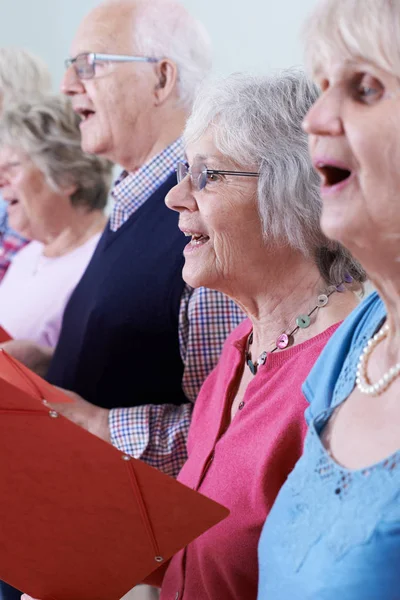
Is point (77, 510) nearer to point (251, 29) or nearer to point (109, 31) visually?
point (109, 31)

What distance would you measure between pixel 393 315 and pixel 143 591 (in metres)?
0.94

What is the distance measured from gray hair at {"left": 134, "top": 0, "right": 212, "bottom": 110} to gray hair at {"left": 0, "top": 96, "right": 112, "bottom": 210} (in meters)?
0.55

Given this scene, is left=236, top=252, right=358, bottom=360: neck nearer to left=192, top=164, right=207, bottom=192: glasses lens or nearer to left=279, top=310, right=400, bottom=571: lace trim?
left=192, top=164, right=207, bottom=192: glasses lens

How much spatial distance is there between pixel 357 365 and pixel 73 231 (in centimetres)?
164

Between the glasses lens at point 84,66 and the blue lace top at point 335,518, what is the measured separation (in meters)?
1.18

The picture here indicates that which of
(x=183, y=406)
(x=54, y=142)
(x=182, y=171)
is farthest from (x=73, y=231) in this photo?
(x=182, y=171)

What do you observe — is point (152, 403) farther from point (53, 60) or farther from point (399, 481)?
point (53, 60)

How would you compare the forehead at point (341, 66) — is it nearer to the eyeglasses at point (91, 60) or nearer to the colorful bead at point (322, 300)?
the colorful bead at point (322, 300)

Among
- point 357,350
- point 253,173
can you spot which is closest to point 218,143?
point 253,173

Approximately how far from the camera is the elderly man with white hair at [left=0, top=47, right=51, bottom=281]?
9.11 feet

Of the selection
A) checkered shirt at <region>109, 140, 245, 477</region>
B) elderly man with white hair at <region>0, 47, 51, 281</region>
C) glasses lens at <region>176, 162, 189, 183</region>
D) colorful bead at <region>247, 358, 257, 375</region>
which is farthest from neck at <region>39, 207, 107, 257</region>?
colorful bead at <region>247, 358, 257, 375</region>

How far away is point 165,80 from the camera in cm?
192

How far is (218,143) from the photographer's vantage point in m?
1.30

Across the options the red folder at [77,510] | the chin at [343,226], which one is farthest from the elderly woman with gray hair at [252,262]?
the chin at [343,226]
